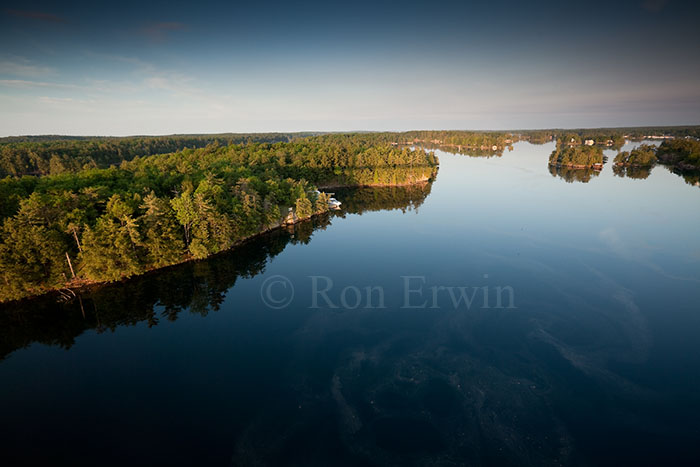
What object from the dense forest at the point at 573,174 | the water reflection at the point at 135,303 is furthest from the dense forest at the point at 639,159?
the water reflection at the point at 135,303

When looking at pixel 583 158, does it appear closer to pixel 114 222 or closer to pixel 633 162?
pixel 633 162

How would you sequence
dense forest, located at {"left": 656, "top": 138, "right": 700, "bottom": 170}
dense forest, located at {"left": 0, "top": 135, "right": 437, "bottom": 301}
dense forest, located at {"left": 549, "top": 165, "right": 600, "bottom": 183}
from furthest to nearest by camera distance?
dense forest, located at {"left": 656, "top": 138, "right": 700, "bottom": 170} < dense forest, located at {"left": 549, "top": 165, "right": 600, "bottom": 183} < dense forest, located at {"left": 0, "top": 135, "right": 437, "bottom": 301}

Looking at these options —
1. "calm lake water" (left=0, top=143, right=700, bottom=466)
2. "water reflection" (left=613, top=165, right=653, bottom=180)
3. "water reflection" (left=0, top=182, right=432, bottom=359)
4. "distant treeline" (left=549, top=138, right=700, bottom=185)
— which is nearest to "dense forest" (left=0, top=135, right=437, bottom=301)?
"water reflection" (left=0, top=182, right=432, bottom=359)

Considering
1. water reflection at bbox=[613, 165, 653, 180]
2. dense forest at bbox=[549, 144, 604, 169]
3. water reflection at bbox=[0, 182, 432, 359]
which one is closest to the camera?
water reflection at bbox=[0, 182, 432, 359]

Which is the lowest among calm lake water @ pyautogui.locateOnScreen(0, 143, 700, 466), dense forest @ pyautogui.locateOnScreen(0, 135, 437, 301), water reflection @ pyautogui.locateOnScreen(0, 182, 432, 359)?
calm lake water @ pyautogui.locateOnScreen(0, 143, 700, 466)

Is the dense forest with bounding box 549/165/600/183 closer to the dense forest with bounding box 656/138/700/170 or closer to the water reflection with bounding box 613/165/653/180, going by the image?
the water reflection with bounding box 613/165/653/180

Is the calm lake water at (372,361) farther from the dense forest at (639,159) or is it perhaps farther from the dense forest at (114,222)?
the dense forest at (639,159)

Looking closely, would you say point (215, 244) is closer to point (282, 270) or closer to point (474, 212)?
point (282, 270)

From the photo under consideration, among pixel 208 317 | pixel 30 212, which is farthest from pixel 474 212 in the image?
pixel 30 212
